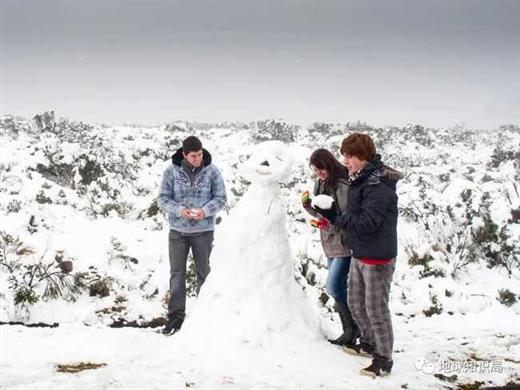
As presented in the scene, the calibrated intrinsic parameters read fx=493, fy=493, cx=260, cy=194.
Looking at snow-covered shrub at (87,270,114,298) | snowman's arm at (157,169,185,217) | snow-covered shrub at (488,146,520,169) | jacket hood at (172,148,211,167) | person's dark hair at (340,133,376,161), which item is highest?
snow-covered shrub at (488,146,520,169)

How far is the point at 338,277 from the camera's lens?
4020 millimetres

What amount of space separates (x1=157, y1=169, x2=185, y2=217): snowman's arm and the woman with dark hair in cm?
130

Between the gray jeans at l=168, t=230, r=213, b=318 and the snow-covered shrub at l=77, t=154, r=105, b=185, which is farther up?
the snow-covered shrub at l=77, t=154, r=105, b=185

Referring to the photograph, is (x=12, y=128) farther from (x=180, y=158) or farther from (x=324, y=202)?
(x=324, y=202)

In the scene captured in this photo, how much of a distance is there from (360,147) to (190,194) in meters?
1.93

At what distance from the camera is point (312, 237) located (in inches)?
350

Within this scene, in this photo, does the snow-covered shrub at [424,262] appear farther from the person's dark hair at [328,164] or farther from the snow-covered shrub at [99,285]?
the snow-covered shrub at [99,285]

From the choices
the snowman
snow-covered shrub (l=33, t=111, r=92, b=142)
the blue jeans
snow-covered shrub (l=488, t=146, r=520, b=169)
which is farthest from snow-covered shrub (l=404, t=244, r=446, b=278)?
snow-covered shrub (l=33, t=111, r=92, b=142)

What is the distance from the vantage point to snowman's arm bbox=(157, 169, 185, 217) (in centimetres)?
461

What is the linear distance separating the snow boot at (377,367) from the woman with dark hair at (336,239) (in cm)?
51

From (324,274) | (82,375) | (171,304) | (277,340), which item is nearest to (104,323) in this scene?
(171,304)

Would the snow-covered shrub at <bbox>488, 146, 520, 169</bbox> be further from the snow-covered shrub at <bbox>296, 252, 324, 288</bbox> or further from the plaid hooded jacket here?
the plaid hooded jacket

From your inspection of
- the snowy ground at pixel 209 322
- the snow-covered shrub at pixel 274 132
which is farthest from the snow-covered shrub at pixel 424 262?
the snow-covered shrub at pixel 274 132

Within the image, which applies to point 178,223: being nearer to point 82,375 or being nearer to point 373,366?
point 82,375
